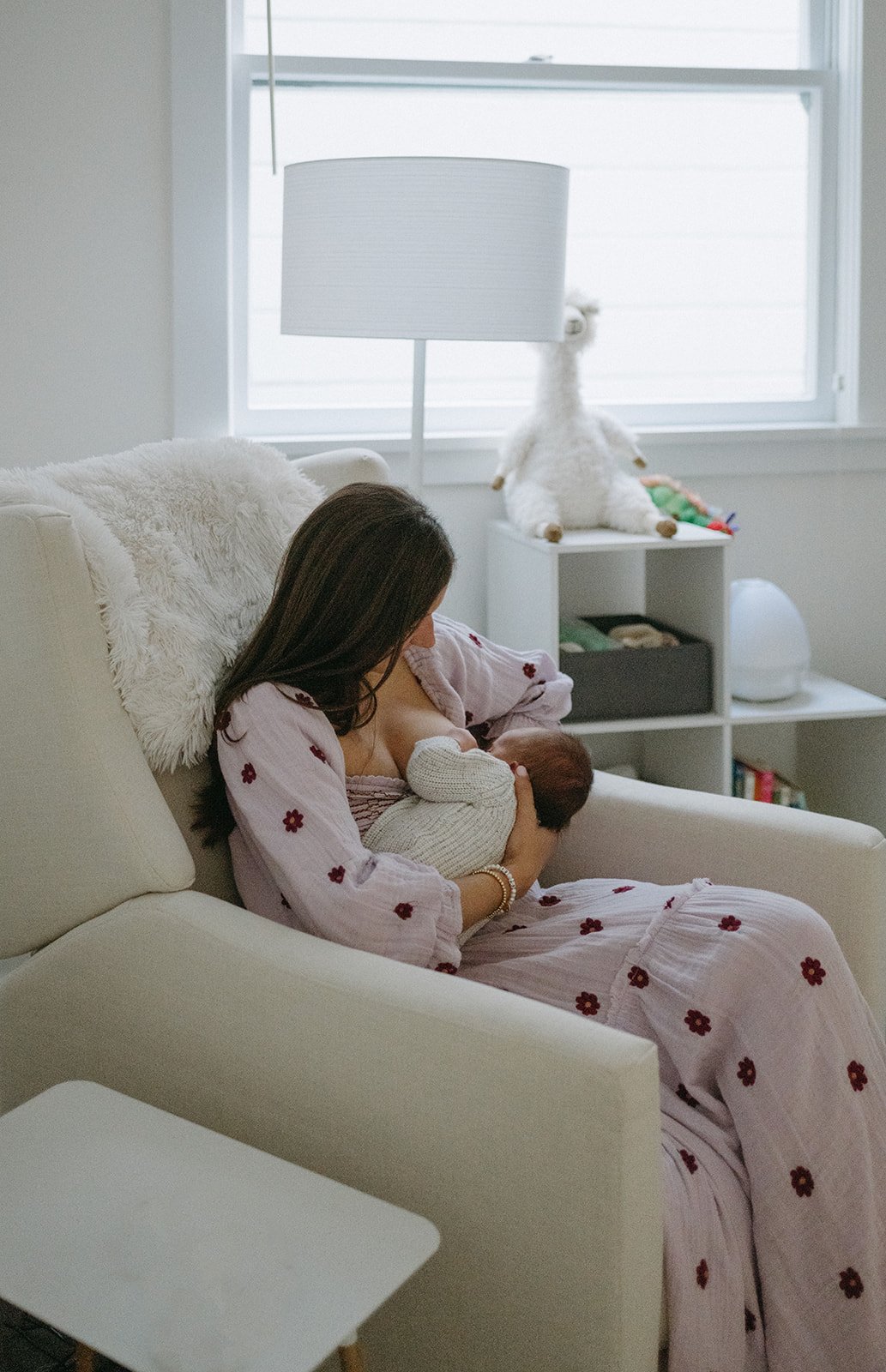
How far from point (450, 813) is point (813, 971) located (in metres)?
0.39

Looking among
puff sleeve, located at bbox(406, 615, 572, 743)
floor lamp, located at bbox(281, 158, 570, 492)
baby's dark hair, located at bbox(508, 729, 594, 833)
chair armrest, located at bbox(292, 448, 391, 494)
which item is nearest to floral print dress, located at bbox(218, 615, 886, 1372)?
baby's dark hair, located at bbox(508, 729, 594, 833)

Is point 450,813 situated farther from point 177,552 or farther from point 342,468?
point 342,468

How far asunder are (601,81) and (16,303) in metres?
1.14

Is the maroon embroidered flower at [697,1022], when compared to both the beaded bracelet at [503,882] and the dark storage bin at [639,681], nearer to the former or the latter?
the beaded bracelet at [503,882]

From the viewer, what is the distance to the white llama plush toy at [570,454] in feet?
7.88

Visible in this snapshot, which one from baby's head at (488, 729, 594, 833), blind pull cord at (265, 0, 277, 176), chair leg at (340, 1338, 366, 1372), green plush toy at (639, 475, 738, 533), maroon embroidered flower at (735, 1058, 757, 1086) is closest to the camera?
chair leg at (340, 1338, 366, 1372)

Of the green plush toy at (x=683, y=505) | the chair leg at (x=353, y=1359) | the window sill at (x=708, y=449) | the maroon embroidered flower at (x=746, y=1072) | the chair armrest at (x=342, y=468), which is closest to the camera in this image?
the chair leg at (x=353, y=1359)

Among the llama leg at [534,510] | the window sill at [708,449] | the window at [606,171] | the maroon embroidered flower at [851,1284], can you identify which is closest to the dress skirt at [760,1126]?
the maroon embroidered flower at [851,1284]

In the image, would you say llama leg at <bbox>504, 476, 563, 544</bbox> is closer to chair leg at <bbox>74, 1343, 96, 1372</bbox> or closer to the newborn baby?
the newborn baby

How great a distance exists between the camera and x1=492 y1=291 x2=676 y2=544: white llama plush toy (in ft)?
7.88

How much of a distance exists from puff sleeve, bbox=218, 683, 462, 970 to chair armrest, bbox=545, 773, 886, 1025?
38 cm

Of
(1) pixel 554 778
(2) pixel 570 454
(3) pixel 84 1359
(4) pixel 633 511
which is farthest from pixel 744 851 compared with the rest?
(2) pixel 570 454

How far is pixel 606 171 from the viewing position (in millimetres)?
2613

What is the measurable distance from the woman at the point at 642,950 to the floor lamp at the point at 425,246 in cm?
51
